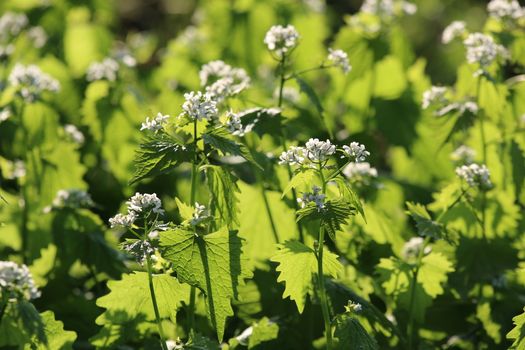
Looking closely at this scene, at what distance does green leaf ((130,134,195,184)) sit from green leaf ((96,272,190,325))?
50cm

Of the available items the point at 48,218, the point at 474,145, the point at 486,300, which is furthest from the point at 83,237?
the point at 474,145

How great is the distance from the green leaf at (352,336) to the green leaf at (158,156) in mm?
966

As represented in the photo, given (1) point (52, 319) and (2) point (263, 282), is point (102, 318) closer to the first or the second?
(1) point (52, 319)

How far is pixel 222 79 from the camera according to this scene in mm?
4047

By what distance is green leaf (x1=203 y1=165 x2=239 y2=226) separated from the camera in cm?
336

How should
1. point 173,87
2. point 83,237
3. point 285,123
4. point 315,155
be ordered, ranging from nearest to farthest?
point 315,155 < point 285,123 < point 83,237 < point 173,87

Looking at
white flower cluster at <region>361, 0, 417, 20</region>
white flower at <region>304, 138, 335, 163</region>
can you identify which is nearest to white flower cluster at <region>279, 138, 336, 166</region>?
→ white flower at <region>304, 138, 335, 163</region>

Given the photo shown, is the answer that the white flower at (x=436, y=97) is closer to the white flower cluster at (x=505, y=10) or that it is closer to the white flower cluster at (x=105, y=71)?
the white flower cluster at (x=505, y=10)

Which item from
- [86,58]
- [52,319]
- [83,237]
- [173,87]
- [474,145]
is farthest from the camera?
[86,58]

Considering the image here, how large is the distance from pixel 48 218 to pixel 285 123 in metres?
1.69

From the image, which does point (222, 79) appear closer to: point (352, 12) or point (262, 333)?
point (262, 333)

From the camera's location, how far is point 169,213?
211 inches

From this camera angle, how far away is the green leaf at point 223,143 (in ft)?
10.5

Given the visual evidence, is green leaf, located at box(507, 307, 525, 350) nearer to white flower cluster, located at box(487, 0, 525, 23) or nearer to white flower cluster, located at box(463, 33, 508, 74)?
white flower cluster, located at box(463, 33, 508, 74)
